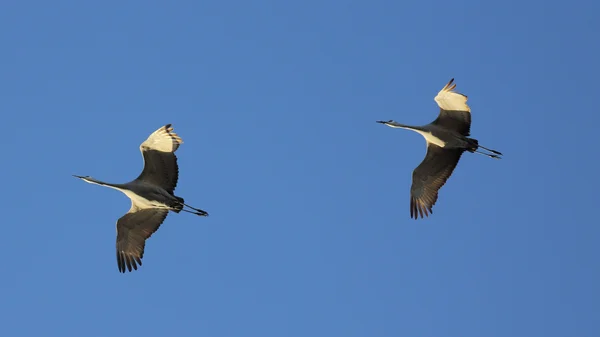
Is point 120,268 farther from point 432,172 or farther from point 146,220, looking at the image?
point 432,172

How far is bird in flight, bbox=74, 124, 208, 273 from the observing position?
96.2ft

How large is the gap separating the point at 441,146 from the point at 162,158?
950 cm

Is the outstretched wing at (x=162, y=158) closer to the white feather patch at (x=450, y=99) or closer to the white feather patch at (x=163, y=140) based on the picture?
the white feather patch at (x=163, y=140)

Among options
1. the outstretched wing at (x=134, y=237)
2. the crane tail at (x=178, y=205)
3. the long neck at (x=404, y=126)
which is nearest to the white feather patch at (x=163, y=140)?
the crane tail at (x=178, y=205)

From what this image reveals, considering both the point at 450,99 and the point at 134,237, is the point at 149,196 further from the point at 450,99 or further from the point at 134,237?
the point at 450,99

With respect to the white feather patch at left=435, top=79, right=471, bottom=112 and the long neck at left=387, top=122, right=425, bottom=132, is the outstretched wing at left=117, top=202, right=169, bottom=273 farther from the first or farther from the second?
the white feather patch at left=435, top=79, right=471, bottom=112

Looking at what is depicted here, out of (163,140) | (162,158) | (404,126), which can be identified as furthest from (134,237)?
(404,126)

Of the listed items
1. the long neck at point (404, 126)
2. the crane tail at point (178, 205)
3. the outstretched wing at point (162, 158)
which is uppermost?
the long neck at point (404, 126)

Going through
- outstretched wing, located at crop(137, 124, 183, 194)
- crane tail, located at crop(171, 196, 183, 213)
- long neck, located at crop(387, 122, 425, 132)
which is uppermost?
long neck, located at crop(387, 122, 425, 132)

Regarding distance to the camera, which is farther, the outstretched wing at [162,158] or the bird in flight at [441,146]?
the bird in flight at [441,146]

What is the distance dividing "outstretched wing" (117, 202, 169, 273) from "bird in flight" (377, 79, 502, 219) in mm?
8977

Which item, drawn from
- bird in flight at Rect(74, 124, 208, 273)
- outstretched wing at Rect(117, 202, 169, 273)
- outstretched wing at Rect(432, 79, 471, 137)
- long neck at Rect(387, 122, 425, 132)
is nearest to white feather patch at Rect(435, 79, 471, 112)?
outstretched wing at Rect(432, 79, 471, 137)

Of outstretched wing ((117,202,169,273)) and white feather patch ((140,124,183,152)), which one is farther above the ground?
white feather patch ((140,124,183,152))

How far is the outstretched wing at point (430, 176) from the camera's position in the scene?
108 feet
